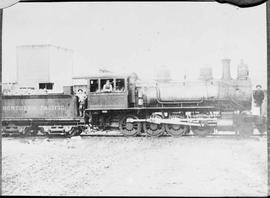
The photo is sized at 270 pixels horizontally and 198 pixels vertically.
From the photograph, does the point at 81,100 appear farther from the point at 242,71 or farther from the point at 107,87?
the point at 242,71

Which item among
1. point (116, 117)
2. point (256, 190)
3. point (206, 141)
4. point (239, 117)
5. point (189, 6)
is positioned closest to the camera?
point (256, 190)

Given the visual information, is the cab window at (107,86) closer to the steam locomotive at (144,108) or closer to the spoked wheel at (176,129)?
the steam locomotive at (144,108)

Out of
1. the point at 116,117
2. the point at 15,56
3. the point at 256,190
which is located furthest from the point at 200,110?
the point at 15,56

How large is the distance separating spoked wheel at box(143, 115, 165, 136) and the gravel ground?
1.99ft

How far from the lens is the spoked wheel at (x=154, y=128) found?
A: 3.36m

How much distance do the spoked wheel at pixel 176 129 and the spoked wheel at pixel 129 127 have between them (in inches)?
11.7

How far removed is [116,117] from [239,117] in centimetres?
133

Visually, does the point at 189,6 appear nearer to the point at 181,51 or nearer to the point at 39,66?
the point at 181,51

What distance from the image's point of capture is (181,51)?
256 cm

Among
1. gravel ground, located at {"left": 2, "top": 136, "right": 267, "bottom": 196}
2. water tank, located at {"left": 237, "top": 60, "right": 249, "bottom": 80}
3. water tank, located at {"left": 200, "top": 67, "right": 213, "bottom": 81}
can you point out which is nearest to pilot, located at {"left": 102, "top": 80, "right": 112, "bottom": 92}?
gravel ground, located at {"left": 2, "top": 136, "right": 267, "bottom": 196}

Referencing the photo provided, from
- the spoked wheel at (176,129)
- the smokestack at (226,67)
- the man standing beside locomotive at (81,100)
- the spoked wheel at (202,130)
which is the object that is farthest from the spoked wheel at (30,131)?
the smokestack at (226,67)

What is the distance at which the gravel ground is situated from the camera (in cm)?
237

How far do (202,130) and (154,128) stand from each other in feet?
1.71

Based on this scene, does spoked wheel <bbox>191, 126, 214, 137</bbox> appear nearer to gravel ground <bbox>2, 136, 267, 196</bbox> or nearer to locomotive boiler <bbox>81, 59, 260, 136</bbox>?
locomotive boiler <bbox>81, 59, 260, 136</bbox>
